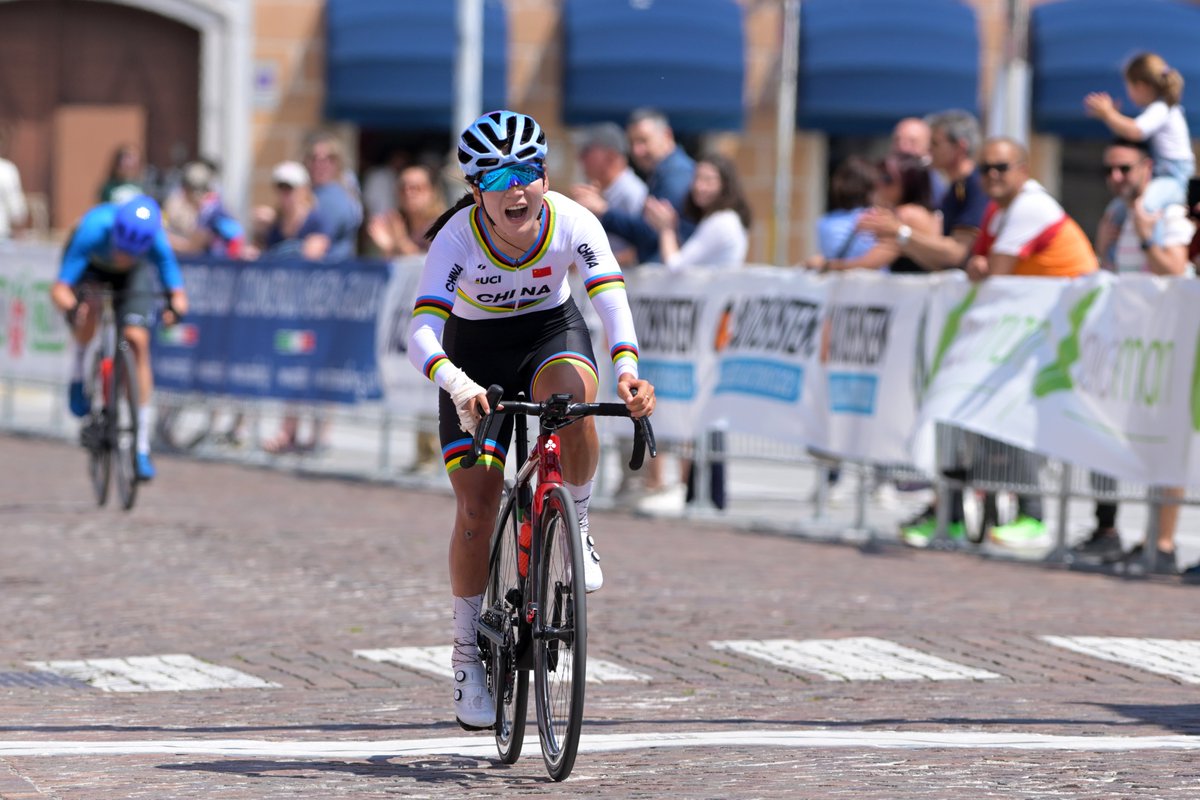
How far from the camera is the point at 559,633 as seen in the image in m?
6.59

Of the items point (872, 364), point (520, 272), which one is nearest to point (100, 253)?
point (872, 364)

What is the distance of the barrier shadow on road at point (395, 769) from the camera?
6699 mm

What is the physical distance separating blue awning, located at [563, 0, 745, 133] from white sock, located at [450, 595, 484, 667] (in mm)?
21783

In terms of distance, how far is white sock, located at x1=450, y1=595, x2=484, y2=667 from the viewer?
7.30 metres

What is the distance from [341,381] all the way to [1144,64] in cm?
590

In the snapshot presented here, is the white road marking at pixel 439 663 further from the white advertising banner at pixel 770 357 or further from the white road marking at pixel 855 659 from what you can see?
the white advertising banner at pixel 770 357

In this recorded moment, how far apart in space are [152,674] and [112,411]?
16.7 ft

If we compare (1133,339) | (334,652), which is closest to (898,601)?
(1133,339)

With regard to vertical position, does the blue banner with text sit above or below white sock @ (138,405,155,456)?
above

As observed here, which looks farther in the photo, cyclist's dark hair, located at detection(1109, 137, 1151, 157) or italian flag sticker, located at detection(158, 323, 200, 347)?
italian flag sticker, located at detection(158, 323, 200, 347)

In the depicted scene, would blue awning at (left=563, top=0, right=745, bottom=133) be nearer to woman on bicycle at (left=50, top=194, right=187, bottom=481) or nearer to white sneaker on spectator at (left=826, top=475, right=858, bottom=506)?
white sneaker on spectator at (left=826, top=475, right=858, bottom=506)

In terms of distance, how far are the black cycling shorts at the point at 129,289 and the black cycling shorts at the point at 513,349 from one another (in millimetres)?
6739

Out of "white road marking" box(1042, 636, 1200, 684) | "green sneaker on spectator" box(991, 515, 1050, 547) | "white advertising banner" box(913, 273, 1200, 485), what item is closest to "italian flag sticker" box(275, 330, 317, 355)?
"white advertising banner" box(913, 273, 1200, 485)

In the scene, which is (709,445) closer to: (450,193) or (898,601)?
(898,601)
